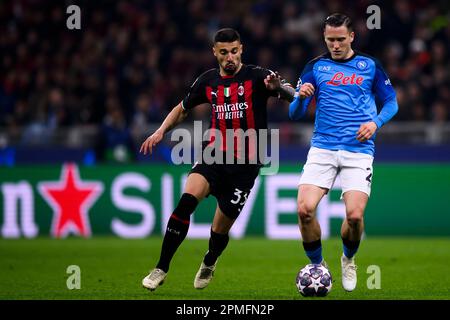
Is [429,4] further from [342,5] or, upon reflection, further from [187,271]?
[187,271]

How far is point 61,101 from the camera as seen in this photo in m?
20.2

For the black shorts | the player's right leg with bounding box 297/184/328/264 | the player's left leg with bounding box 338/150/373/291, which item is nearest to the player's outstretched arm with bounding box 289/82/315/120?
the player's left leg with bounding box 338/150/373/291

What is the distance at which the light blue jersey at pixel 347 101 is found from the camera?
30.2ft

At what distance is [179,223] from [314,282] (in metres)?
1.37

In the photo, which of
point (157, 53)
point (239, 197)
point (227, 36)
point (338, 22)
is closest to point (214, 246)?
Result: point (239, 197)

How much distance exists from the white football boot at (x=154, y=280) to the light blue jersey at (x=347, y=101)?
1.84m

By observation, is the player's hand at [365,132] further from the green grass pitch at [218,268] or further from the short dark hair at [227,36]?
the short dark hair at [227,36]

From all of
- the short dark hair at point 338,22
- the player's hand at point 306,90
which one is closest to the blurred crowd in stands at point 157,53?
the short dark hair at point 338,22

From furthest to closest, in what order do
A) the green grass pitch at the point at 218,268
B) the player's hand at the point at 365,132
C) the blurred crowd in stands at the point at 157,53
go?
the blurred crowd in stands at the point at 157,53 → the green grass pitch at the point at 218,268 → the player's hand at the point at 365,132

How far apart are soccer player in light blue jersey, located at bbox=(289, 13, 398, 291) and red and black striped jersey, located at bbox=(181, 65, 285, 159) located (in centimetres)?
43

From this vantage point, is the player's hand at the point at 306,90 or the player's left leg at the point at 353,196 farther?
the player's left leg at the point at 353,196

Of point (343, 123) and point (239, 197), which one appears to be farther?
point (239, 197)

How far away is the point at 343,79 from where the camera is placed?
923 cm

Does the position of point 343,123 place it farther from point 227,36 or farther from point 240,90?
point 227,36
